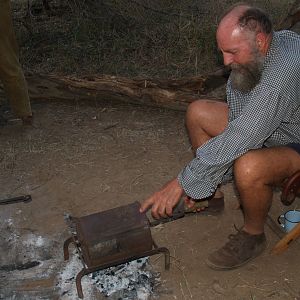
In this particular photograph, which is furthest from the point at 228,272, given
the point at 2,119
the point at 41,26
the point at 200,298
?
the point at 41,26

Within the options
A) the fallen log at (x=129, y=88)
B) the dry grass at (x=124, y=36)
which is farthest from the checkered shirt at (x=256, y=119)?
the dry grass at (x=124, y=36)

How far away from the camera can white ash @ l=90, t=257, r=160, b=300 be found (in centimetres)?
293

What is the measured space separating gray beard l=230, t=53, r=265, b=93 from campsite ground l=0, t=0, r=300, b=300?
3.73 ft

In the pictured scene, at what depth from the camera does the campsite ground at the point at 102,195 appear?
9.92 feet

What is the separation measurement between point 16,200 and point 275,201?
2077 millimetres

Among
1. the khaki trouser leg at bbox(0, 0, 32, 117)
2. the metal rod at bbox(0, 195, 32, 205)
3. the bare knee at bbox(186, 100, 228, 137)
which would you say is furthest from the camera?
the khaki trouser leg at bbox(0, 0, 32, 117)

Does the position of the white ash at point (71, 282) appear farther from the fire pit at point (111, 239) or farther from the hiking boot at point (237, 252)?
the hiking boot at point (237, 252)

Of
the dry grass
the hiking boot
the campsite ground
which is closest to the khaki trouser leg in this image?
the campsite ground

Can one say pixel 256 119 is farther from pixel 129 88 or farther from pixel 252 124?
pixel 129 88

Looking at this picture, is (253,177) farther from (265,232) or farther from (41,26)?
(41,26)

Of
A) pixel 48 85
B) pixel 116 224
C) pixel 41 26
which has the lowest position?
pixel 41 26

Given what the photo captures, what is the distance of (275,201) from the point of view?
385 cm

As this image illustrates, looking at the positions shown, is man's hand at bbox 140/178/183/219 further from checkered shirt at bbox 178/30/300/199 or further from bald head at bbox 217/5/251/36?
bald head at bbox 217/5/251/36

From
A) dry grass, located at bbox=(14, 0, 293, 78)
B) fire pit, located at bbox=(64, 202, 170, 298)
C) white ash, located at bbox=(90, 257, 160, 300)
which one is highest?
fire pit, located at bbox=(64, 202, 170, 298)
